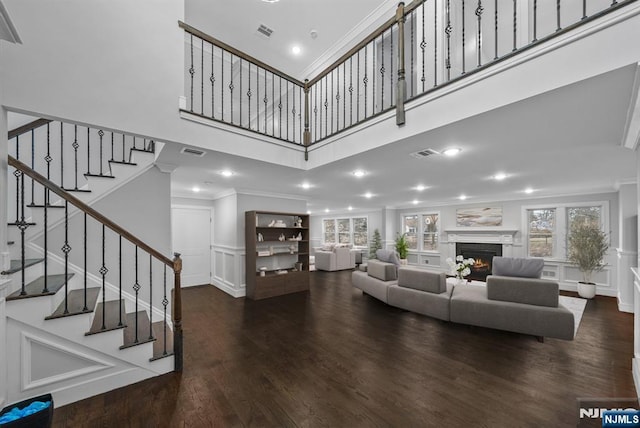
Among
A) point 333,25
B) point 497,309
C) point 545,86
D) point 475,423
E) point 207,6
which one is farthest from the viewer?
point 333,25

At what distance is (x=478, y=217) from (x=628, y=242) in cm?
338

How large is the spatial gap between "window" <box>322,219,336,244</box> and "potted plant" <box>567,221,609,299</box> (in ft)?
27.3

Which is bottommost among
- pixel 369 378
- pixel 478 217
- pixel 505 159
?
pixel 369 378

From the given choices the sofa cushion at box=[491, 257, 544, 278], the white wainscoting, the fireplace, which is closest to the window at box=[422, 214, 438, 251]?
the fireplace

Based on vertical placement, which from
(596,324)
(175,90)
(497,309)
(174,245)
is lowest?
(596,324)

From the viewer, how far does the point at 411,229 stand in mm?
9750

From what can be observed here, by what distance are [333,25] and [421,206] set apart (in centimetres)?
660

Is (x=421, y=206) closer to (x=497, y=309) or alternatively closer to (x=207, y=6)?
(x=497, y=309)

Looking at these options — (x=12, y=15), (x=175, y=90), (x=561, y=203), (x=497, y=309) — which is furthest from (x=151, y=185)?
(x=561, y=203)

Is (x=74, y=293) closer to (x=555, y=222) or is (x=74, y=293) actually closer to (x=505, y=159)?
(x=505, y=159)

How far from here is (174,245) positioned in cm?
646

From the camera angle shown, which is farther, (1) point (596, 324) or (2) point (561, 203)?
(2) point (561, 203)

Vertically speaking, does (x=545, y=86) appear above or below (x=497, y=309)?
above

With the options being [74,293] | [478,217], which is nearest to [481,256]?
[478,217]
